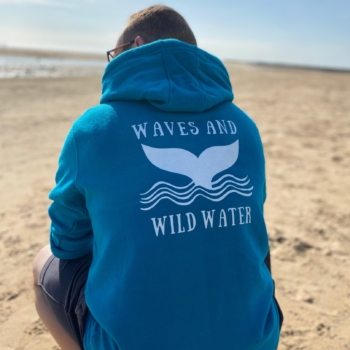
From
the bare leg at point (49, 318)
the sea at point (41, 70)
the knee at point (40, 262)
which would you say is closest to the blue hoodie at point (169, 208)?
the bare leg at point (49, 318)

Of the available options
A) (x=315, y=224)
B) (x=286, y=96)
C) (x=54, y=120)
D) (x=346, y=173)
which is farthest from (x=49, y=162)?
(x=286, y=96)

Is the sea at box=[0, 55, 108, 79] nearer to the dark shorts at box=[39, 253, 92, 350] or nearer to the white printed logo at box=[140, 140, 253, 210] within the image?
the dark shorts at box=[39, 253, 92, 350]

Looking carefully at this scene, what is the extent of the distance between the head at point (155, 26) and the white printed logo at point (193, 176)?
477 mm

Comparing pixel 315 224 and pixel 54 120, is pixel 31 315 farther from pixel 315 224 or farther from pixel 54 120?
pixel 54 120

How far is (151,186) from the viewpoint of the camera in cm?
93

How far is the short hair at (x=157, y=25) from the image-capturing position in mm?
1218

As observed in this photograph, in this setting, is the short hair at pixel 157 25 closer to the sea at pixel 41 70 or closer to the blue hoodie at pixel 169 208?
the blue hoodie at pixel 169 208

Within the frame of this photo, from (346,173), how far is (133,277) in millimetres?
3951

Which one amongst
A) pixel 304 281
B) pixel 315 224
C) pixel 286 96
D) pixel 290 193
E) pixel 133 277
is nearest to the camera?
pixel 133 277

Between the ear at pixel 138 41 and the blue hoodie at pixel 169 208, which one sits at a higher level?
the ear at pixel 138 41

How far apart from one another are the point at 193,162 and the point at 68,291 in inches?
26.5

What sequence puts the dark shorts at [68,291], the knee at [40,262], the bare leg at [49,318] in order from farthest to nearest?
1. the knee at [40,262]
2. the bare leg at [49,318]
3. the dark shorts at [68,291]

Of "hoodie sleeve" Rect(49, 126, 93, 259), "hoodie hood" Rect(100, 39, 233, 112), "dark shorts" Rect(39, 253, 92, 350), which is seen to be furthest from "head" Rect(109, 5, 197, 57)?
"dark shorts" Rect(39, 253, 92, 350)

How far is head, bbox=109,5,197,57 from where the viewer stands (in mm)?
1218
